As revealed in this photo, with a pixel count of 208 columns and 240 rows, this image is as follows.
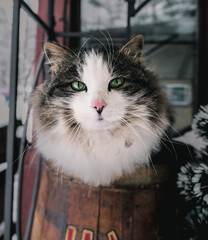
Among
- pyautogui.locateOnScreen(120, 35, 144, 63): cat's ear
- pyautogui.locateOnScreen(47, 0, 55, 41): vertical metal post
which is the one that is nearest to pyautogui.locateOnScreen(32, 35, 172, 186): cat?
pyautogui.locateOnScreen(120, 35, 144, 63): cat's ear

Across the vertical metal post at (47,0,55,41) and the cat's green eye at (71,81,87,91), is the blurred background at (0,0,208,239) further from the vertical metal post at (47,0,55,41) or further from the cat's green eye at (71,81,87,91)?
the cat's green eye at (71,81,87,91)

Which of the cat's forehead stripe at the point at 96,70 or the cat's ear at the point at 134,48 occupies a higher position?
the cat's ear at the point at 134,48

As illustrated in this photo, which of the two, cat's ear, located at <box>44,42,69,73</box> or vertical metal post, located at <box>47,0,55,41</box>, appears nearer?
cat's ear, located at <box>44,42,69,73</box>

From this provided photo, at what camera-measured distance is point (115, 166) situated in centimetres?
50

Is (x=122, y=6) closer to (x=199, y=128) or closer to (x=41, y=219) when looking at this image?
(x=199, y=128)

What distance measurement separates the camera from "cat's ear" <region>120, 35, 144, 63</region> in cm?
53

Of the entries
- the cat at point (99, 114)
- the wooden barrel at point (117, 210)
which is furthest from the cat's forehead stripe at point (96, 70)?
the wooden barrel at point (117, 210)

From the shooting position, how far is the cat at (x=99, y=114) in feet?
1.57

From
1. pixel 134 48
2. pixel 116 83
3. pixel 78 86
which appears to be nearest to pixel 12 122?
pixel 78 86

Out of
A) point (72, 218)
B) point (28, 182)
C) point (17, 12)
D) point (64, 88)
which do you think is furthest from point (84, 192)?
point (28, 182)

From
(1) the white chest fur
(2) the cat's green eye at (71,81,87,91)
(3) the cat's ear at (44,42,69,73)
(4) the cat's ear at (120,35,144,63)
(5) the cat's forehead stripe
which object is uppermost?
(4) the cat's ear at (120,35,144,63)

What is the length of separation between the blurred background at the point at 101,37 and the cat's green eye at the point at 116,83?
0.58ft

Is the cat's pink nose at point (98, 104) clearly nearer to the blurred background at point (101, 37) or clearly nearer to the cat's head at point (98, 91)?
the cat's head at point (98, 91)

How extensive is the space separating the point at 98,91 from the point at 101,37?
0.31 meters
